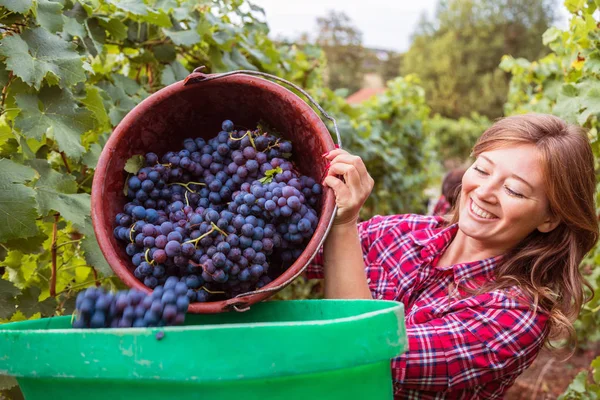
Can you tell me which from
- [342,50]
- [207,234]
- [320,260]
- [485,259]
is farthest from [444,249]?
[342,50]

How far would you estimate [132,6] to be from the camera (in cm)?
193

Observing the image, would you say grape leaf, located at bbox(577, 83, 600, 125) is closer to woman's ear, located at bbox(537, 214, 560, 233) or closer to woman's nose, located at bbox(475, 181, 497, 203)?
woman's ear, located at bbox(537, 214, 560, 233)

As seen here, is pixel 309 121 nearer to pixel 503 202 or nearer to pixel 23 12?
pixel 503 202

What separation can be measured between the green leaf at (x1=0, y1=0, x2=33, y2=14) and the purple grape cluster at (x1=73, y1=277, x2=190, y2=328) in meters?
0.72

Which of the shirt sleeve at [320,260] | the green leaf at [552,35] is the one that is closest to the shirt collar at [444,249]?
the shirt sleeve at [320,260]

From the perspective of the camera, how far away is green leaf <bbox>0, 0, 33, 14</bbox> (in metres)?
1.37

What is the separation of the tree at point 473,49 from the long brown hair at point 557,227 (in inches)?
1219

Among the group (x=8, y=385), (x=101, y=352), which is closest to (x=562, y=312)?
(x=101, y=352)

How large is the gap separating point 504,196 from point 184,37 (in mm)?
1218

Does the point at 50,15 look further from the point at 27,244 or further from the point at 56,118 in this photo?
the point at 27,244

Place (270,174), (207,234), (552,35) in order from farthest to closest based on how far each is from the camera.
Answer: (552,35)
(270,174)
(207,234)

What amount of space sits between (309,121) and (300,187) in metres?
0.16

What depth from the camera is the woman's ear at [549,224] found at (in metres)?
1.75

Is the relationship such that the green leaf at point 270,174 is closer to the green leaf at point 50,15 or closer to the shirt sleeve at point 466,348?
the shirt sleeve at point 466,348
